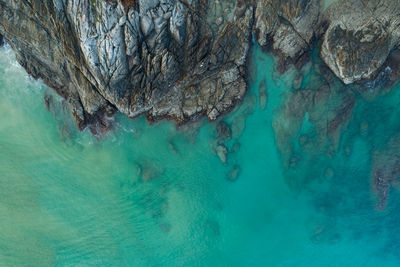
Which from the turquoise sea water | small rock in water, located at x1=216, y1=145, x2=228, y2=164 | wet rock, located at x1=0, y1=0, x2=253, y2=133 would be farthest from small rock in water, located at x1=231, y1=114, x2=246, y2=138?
small rock in water, located at x1=216, y1=145, x2=228, y2=164

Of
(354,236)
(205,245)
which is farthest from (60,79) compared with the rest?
(354,236)

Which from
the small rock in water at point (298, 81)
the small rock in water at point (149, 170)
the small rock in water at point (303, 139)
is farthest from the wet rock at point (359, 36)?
the small rock in water at point (149, 170)

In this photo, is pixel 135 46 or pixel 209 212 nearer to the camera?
pixel 135 46

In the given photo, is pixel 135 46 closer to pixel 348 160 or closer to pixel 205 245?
pixel 205 245

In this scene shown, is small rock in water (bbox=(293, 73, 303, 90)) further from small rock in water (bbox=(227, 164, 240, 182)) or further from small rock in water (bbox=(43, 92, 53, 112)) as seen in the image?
small rock in water (bbox=(43, 92, 53, 112))

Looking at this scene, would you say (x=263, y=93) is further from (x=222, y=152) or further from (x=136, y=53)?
(x=136, y=53)

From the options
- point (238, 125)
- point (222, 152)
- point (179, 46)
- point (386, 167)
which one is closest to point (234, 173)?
point (222, 152)

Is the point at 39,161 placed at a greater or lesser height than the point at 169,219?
greater

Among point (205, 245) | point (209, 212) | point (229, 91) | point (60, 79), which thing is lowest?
point (205, 245)
